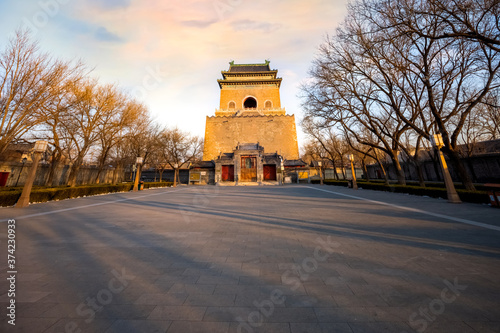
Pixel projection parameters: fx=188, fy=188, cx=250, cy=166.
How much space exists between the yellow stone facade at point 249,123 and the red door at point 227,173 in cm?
701

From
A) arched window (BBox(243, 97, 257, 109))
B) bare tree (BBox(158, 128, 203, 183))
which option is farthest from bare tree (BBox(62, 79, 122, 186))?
arched window (BBox(243, 97, 257, 109))

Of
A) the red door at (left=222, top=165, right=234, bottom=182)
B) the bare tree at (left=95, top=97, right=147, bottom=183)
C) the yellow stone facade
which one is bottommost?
the red door at (left=222, top=165, right=234, bottom=182)

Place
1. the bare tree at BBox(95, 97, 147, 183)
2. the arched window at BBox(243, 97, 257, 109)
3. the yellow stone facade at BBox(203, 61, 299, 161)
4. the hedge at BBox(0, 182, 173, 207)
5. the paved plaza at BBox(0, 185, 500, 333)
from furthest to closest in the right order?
the arched window at BBox(243, 97, 257, 109)
the yellow stone facade at BBox(203, 61, 299, 161)
the bare tree at BBox(95, 97, 147, 183)
the hedge at BBox(0, 182, 173, 207)
the paved plaza at BBox(0, 185, 500, 333)

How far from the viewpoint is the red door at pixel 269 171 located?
30.9 metres

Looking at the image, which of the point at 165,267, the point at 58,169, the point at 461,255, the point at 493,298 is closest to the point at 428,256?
the point at 461,255

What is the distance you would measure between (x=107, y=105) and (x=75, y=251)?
54.8 ft

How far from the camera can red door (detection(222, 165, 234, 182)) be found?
101ft

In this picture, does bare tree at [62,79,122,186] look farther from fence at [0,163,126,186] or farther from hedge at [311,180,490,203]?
hedge at [311,180,490,203]

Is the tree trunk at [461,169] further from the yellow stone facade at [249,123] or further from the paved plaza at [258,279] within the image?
the yellow stone facade at [249,123]

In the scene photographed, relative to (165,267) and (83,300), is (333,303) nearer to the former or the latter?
(165,267)

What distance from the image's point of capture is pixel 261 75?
45.8 metres

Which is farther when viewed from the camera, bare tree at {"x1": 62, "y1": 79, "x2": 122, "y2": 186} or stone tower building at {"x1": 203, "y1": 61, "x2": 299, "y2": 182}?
stone tower building at {"x1": 203, "y1": 61, "x2": 299, "y2": 182}

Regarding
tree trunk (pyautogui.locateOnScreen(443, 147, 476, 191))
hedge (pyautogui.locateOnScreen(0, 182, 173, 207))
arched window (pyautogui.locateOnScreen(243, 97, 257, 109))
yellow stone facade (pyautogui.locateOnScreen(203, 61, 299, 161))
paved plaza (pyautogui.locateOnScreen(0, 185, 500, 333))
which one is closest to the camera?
paved plaza (pyautogui.locateOnScreen(0, 185, 500, 333))

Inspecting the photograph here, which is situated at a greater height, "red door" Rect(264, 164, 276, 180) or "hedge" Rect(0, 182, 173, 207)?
"red door" Rect(264, 164, 276, 180)
